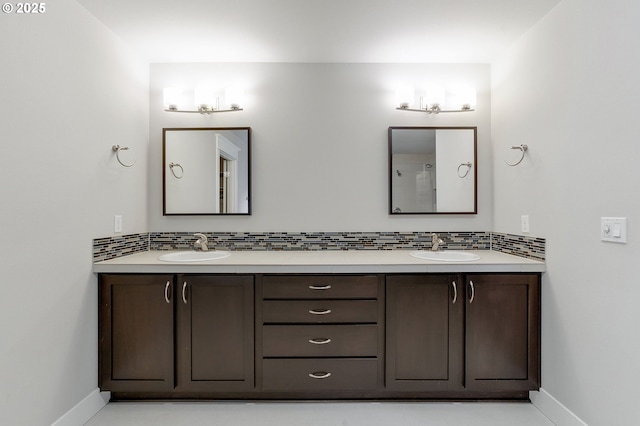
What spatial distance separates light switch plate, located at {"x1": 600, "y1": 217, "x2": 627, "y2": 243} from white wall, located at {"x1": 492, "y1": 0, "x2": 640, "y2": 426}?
3 cm

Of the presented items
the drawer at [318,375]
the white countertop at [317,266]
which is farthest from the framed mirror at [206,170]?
the drawer at [318,375]

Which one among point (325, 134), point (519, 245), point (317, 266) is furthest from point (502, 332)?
point (325, 134)

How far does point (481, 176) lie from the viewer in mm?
2633

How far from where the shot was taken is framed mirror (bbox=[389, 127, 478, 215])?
261 centimetres

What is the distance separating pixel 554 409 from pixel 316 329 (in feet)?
5.01

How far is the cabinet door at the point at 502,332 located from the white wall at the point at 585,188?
0.26 feet

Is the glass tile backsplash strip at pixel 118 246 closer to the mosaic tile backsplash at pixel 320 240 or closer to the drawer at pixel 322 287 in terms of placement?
the mosaic tile backsplash at pixel 320 240

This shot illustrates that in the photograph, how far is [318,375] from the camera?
199 cm

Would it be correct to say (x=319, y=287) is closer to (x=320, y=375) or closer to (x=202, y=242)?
(x=320, y=375)

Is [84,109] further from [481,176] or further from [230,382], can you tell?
[481,176]

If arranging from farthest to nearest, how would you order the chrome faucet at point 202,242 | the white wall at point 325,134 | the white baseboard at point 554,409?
the white wall at point 325,134 → the chrome faucet at point 202,242 → the white baseboard at point 554,409

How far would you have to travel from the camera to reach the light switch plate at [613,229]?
145 centimetres

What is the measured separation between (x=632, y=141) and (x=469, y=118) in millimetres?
1314

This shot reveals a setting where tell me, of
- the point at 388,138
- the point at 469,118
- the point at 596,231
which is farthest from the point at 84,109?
the point at 596,231
